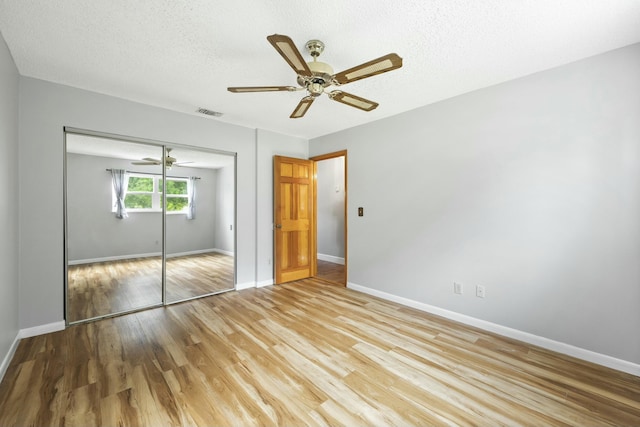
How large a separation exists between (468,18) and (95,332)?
440 cm

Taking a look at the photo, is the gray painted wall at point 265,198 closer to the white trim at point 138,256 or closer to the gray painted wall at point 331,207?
the white trim at point 138,256

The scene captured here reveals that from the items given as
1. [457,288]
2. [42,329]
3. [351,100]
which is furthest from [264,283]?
[351,100]

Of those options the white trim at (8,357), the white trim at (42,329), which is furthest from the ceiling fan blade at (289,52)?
the white trim at (42,329)

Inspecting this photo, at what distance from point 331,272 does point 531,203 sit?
3577 millimetres

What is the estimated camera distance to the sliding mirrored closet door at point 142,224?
2.94 metres

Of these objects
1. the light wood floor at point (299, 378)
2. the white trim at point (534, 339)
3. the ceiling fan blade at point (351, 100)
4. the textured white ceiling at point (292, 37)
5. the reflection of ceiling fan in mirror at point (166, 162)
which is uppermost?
the textured white ceiling at point (292, 37)

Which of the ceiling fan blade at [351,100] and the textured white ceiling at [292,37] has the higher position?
the textured white ceiling at [292,37]

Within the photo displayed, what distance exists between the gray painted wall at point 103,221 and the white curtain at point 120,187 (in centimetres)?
5

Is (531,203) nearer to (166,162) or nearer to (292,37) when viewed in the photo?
(292,37)

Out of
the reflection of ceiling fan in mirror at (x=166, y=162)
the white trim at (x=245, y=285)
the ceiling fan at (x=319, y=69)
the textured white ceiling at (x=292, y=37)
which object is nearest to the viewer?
the ceiling fan at (x=319, y=69)

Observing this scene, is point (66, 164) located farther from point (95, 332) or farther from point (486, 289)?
point (486, 289)

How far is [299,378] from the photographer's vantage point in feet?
6.52

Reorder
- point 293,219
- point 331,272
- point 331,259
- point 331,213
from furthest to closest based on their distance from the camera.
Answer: point 331,213 → point 331,259 → point 331,272 → point 293,219

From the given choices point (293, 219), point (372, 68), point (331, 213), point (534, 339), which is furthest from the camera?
point (331, 213)
